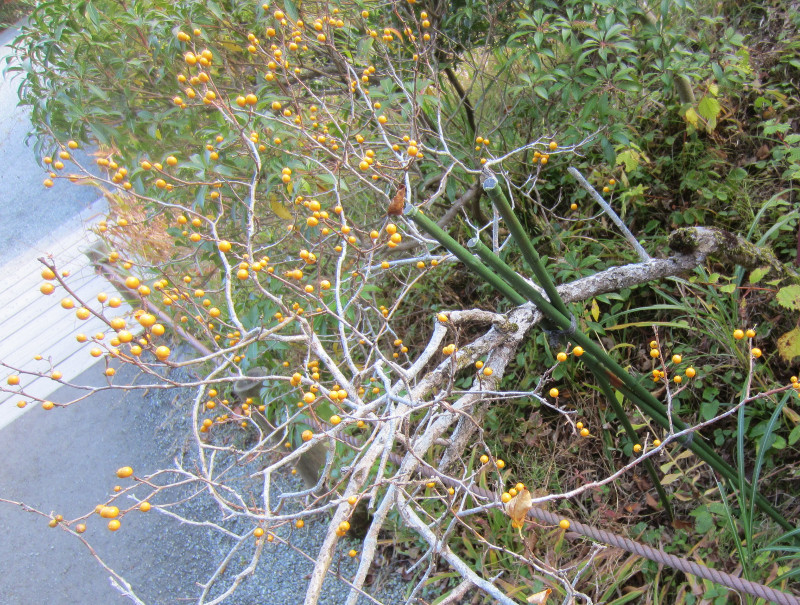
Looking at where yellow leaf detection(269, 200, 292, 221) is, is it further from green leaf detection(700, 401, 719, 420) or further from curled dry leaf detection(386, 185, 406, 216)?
green leaf detection(700, 401, 719, 420)

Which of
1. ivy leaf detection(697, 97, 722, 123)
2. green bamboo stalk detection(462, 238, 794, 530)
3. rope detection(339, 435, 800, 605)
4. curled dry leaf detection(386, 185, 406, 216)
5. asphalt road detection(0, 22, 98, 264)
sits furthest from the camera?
asphalt road detection(0, 22, 98, 264)

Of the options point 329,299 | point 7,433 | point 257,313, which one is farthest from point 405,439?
point 7,433

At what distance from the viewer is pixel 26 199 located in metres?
5.95

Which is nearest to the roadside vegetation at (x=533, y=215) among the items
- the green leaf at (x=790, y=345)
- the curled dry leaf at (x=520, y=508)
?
the green leaf at (x=790, y=345)

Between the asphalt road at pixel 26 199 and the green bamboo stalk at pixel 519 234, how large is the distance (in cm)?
518

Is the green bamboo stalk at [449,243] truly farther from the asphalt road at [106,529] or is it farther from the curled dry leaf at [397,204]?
the asphalt road at [106,529]

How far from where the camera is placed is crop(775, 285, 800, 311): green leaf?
67.2 inches

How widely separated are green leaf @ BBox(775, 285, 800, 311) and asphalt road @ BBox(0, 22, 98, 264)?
5.57 m

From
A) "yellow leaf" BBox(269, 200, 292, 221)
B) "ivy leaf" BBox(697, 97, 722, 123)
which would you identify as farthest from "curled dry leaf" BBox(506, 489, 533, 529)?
"ivy leaf" BBox(697, 97, 722, 123)

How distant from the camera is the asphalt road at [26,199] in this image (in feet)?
17.8

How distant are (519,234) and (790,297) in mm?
1127

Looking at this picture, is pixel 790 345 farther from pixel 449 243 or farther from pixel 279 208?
pixel 279 208

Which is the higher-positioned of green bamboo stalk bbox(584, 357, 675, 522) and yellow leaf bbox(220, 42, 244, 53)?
yellow leaf bbox(220, 42, 244, 53)

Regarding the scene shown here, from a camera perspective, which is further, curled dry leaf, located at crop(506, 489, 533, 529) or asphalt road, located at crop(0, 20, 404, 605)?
asphalt road, located at crop(0, 20, 404, 605)
